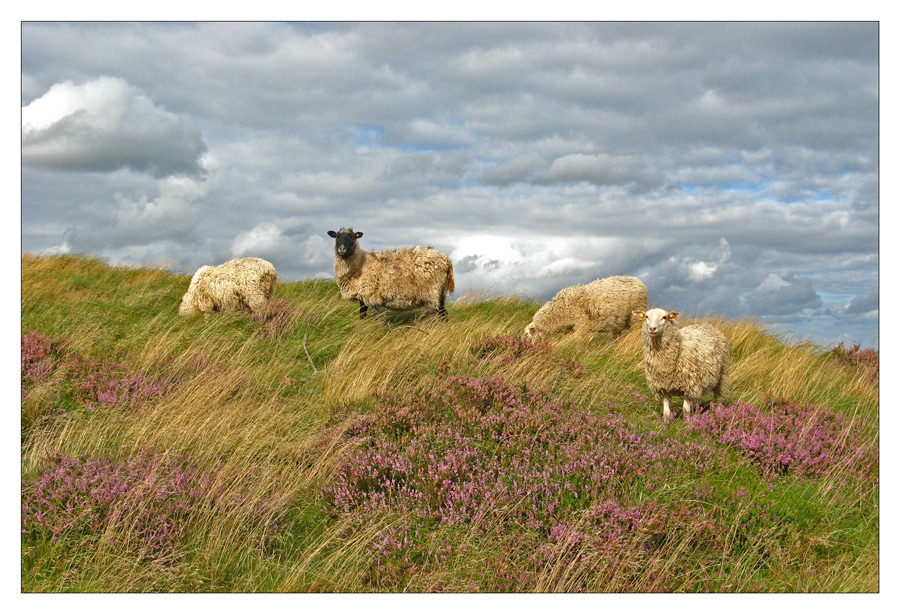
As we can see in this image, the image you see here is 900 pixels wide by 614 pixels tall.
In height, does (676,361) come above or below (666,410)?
above

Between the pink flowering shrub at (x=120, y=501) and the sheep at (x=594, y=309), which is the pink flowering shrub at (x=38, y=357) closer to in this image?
the pink flowering shrub at (x=120, y=501)

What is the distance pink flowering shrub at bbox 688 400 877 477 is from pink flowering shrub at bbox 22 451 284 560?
5.10 m

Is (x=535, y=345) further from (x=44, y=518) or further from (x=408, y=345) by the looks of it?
(x=44, y=518)

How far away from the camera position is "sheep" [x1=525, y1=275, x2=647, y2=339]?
554 inches

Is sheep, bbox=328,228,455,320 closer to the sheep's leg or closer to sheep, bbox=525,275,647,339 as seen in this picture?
sheep, bbox=525,275,647,339

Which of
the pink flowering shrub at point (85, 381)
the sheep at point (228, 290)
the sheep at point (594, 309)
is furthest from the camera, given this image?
the sheep at point (594, 309)

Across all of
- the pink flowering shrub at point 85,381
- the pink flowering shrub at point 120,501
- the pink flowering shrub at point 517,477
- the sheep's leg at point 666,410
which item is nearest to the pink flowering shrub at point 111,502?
the pink flowering shrub at point 120,501

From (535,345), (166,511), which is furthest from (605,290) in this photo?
(166,511)

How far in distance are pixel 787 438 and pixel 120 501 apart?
23.6 ft

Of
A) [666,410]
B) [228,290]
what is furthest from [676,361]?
[228,290]

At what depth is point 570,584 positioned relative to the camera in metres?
4.15

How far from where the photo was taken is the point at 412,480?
524 cm

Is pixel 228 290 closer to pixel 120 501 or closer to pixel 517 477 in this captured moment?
pixel 120 501

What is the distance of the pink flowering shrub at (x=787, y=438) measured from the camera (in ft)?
21.1
